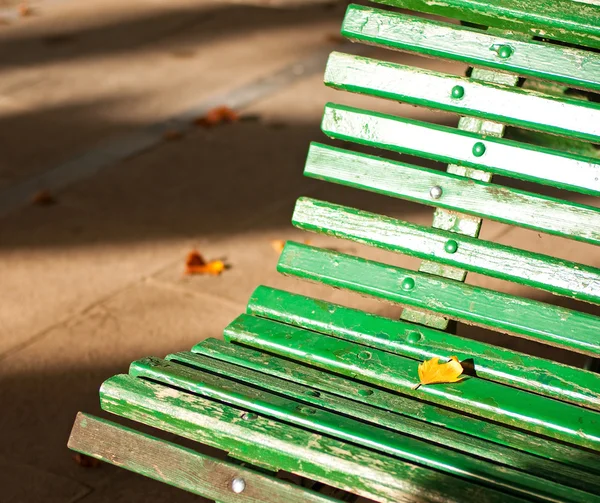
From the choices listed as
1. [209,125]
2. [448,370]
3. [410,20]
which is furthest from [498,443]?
[209,125]

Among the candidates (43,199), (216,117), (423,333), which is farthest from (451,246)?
(216,117)

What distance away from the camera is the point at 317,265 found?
2703mm

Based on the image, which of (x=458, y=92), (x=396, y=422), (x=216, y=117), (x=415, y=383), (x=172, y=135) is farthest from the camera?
(x=216, y=117)

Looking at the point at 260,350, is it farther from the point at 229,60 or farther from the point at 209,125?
Result: the point at 229,60

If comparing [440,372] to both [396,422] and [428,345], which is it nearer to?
[428,345]

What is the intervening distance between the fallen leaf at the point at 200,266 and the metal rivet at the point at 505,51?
71.2 inches

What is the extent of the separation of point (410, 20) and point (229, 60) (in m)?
3.97

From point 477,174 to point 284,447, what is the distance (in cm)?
96

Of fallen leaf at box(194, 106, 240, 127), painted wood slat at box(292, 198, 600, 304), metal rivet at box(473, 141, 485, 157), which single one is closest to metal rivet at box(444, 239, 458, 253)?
painted wood slat at box(292, 198, 600, 304)

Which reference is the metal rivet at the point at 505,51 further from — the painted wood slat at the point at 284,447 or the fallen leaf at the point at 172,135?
the fallen leaf at the point at 172,135

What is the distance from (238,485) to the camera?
6.75 ft

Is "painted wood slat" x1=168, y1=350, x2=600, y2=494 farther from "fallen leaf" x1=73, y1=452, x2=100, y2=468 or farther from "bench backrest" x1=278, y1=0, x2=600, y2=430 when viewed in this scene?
"fallen leaf" x1=73, y1=452, x2=100, y2=468

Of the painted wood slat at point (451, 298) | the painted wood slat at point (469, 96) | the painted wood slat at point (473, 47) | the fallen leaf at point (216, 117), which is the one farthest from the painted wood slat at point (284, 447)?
the fallen leaf at point (216, 117)

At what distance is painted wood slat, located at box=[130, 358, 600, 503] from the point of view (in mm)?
2002
